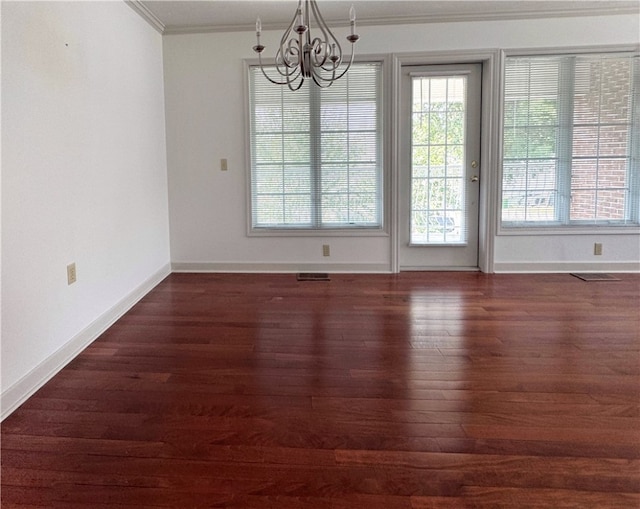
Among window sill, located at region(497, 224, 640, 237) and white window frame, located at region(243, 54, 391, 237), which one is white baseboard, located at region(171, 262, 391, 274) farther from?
window sill, located at region(497, 224, 640, 237)

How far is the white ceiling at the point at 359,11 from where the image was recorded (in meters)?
3.61

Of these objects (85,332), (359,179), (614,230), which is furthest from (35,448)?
(614,230)

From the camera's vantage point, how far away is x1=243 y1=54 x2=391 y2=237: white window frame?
4102 millimetres

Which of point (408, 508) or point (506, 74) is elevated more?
point (506, 74)

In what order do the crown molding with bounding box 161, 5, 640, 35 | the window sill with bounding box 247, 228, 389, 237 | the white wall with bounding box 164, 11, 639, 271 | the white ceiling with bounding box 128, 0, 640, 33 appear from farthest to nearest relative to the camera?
the window sill with bounding box 247, 228, 389, 237
the white wall with bounding box 164, 11, 639, 271
the crown molding with bounding box 161, 5, 640, 35
the white ceiling with bounding box 128, 0, 640, 33

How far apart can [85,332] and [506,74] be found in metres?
3.95

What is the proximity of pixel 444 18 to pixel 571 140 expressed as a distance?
Answer: 159cm

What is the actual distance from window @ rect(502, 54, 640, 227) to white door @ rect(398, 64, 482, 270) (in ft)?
1.03

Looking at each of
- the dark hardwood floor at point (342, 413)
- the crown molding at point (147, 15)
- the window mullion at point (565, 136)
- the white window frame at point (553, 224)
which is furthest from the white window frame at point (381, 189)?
the window mullion at point (565, 136)

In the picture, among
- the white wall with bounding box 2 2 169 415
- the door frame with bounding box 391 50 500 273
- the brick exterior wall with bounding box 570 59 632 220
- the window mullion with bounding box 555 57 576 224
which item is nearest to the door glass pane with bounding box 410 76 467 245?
the door frame with bounding box 391 50 500 273

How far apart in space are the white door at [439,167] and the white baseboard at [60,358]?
2.52m

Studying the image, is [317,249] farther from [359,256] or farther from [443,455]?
[443,455]

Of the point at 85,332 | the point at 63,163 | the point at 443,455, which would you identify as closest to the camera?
the point at 443,455

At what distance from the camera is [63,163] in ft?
7.89
